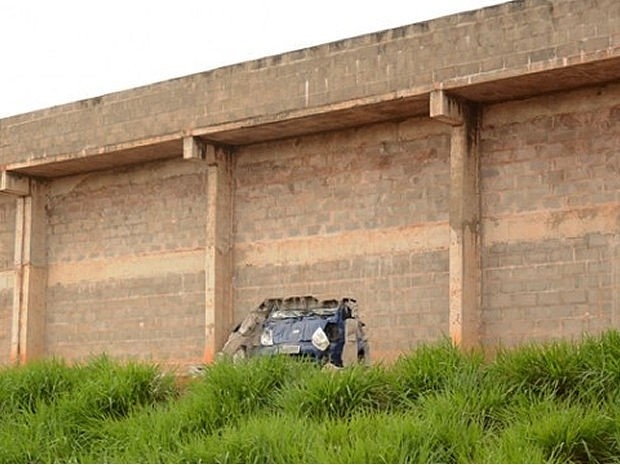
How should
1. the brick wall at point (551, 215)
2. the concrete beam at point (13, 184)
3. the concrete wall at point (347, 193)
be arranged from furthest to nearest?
1. the concrete beam at point (13, 184)
2. the concrete wall at point (347, 193)
3. the brick wall at point (551, 215)

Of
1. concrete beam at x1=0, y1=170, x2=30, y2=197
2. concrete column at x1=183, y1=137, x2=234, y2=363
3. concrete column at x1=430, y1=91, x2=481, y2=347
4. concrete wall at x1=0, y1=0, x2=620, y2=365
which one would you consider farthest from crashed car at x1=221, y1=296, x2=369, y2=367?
concrete beam at x1=0, y1=170, x2=30, y2=197

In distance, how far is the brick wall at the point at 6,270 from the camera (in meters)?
17.3

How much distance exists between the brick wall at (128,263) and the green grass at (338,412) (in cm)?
430

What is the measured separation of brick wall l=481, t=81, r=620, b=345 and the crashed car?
5.12 feet

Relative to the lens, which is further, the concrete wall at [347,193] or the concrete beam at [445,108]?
the concrete beam at [445,108]

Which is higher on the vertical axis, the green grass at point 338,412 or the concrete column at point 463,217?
the concrete column at point 463,217

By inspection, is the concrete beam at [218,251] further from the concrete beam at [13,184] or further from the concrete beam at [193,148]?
the concrete beam at [13,184]

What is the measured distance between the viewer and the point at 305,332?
1198cm

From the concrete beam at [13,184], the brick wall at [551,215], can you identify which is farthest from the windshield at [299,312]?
the concrete beam at [13,184]

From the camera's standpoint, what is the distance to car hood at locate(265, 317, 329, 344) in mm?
11962

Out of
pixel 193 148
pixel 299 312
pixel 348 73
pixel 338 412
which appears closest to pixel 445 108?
pixel 348 73

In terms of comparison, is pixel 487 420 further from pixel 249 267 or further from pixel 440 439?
pixel 249 267

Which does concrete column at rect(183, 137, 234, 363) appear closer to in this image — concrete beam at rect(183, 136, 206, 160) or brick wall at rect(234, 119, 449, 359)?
concrete beam at rect(183, 136, 206, 160)

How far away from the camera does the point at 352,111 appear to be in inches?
519
